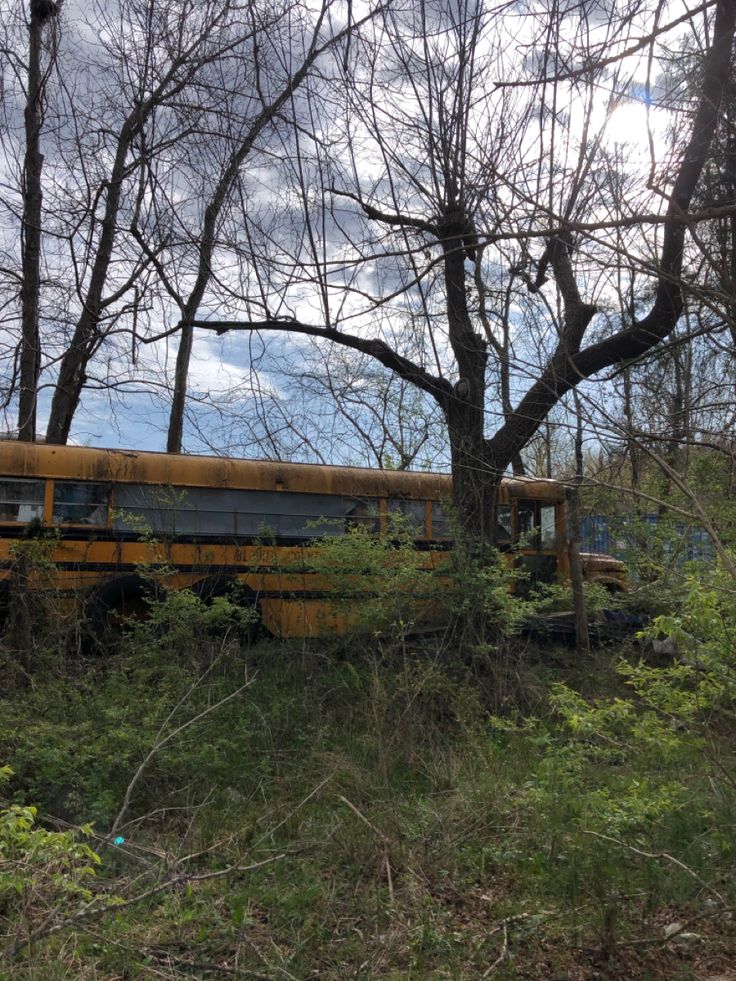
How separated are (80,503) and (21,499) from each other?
0.68 metres

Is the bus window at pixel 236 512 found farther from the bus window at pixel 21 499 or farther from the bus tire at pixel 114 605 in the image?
the bus window at pixel 21 499

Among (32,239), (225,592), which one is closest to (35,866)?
(225,592)

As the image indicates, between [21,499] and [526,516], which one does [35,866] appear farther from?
[526,516]

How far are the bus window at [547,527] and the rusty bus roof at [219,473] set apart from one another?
0.19 m

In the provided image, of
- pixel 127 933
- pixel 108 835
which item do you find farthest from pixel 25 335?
pixel 127 933

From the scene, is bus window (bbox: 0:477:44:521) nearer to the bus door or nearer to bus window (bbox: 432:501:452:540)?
bus window (bbox: 432:501:452:540)

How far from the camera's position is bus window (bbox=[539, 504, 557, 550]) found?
13.4 m

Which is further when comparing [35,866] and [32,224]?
[32,224]

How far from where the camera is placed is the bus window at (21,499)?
10.5 m

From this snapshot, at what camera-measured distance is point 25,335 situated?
12328 millimetres

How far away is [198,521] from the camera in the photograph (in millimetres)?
11328

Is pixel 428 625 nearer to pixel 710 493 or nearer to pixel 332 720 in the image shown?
pixel 332 720

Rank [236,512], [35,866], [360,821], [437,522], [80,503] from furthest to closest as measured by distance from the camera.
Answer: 1. [437,522]
2. [236,512]
3. [80,503]
4. [360,821]
5. [35,866]

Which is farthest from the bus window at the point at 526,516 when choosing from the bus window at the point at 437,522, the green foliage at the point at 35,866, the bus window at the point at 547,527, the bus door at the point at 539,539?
the green foliage at the point at 35,866
